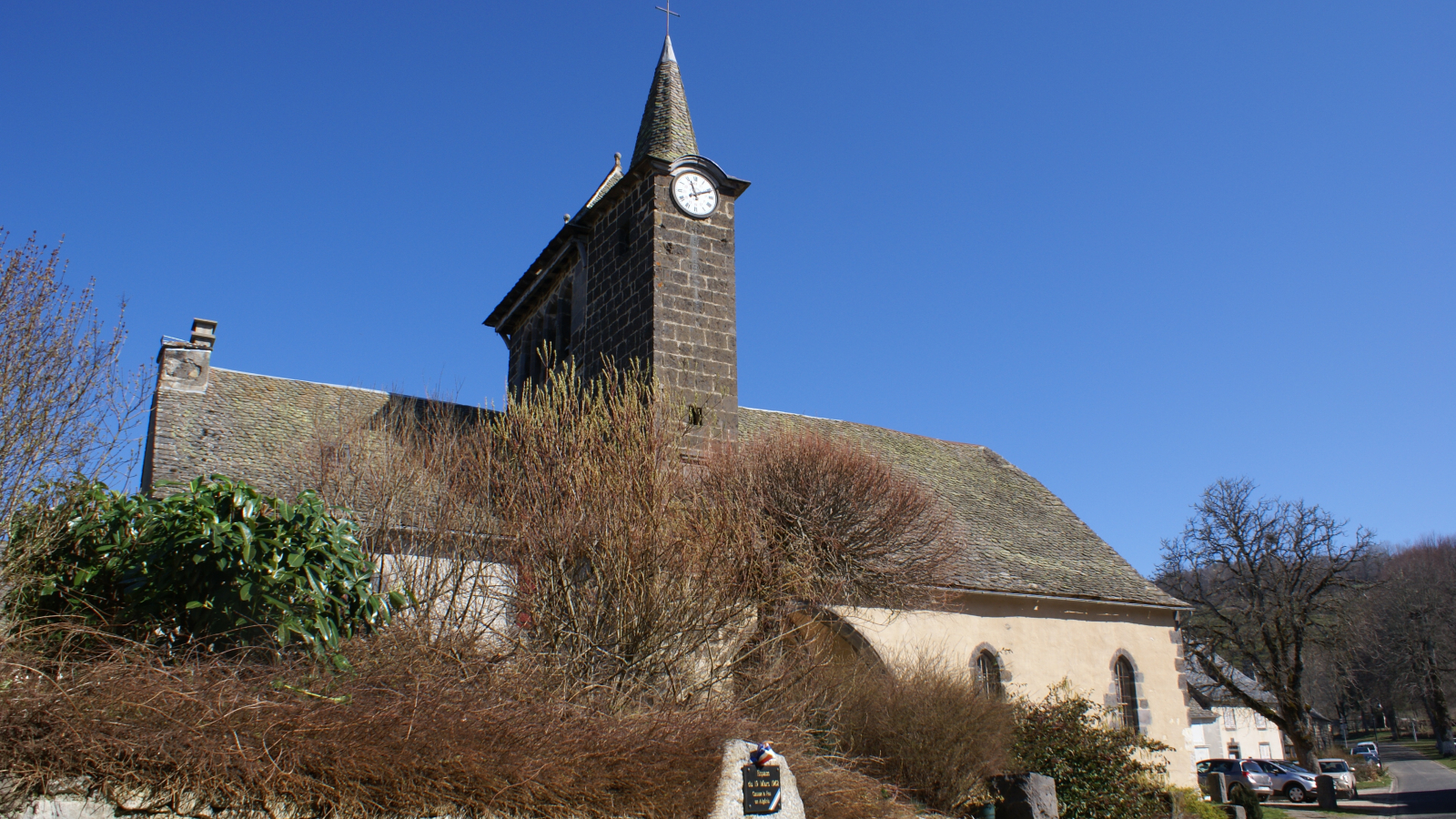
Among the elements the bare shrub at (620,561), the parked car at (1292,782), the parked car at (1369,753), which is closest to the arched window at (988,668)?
the bare shrub at (620,561)

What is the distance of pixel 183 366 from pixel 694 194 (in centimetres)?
872

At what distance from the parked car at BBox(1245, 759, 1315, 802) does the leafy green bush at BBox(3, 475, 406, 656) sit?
2875 cm

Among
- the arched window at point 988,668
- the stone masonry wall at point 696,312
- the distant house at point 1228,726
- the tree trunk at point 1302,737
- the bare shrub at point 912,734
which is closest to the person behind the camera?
the bare shrub at point 912,734

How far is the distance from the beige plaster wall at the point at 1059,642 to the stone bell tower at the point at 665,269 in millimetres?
4184

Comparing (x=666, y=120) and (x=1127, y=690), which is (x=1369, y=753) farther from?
(x=666, y=120)

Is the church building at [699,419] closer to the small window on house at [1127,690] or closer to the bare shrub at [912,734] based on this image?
the small window on house at [1127,690]

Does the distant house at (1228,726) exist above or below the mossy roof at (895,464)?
below

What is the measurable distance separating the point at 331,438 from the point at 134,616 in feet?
23.1

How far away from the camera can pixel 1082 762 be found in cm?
1234

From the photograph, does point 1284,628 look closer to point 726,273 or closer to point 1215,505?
point 1215,505

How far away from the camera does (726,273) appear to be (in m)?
15.2

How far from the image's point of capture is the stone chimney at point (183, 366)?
1538 cm

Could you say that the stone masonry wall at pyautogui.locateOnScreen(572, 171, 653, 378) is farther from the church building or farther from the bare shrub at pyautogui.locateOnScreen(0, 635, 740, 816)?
the bare shrub at pyautogui.locateOnScreen(0, 635, 740, 816)

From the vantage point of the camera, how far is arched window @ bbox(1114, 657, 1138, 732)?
687 inches
